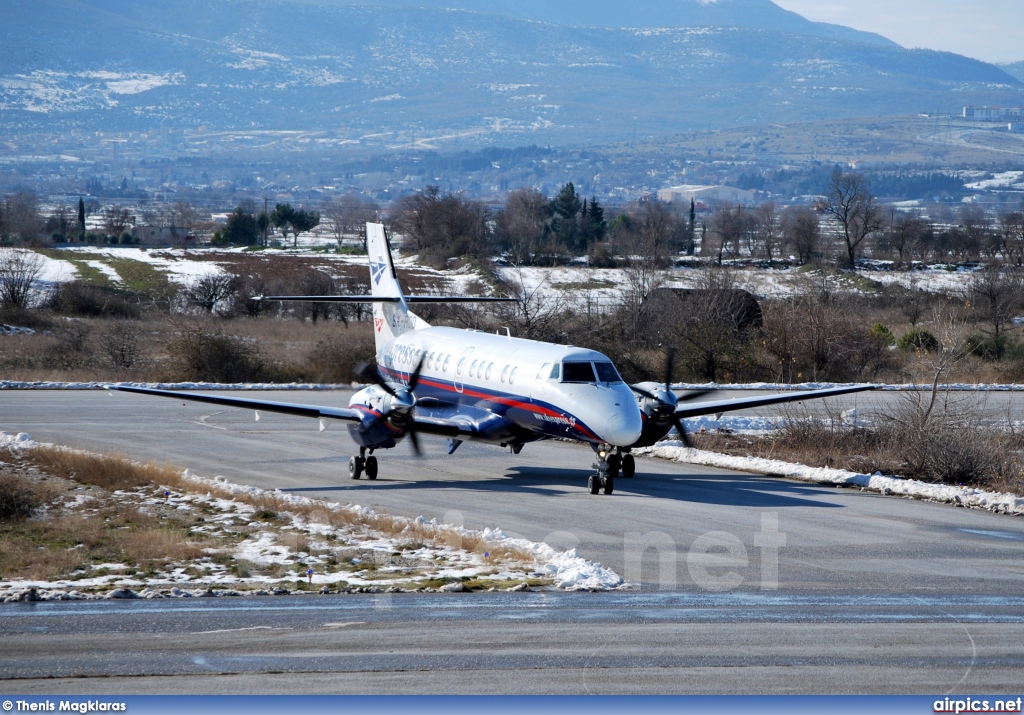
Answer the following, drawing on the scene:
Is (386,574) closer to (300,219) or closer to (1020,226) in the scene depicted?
(1020,226)

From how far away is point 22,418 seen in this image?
118 ft

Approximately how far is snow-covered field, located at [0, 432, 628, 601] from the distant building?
409ft

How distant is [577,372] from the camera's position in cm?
2400

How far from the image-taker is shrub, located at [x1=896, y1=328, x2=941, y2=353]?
54.4 meters

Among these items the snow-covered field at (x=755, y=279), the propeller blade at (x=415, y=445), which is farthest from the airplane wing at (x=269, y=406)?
the snow-covered field at (x=755, y=279)

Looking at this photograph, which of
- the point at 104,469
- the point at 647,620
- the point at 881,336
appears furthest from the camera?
the point at 881,336

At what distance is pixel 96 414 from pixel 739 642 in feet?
97.2

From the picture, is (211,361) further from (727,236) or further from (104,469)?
(727,236)

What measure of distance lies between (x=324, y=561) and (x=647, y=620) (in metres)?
6.33

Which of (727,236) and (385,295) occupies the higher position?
(727,236)

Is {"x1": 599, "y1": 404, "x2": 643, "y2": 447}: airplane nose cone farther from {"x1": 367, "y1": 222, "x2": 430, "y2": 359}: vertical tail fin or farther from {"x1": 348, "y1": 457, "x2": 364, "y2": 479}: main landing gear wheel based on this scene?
{"x1": 367, "y1": 222, "x2": 430, "y2": 359}: vertical tail fin

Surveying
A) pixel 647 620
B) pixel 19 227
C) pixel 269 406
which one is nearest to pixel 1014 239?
pixel 269 406

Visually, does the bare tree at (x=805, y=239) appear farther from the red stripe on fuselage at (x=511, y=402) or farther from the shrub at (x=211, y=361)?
the red stripe on fuselage at (x=511, y=402)

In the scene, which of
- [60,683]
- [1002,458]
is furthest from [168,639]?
[1002,458]
